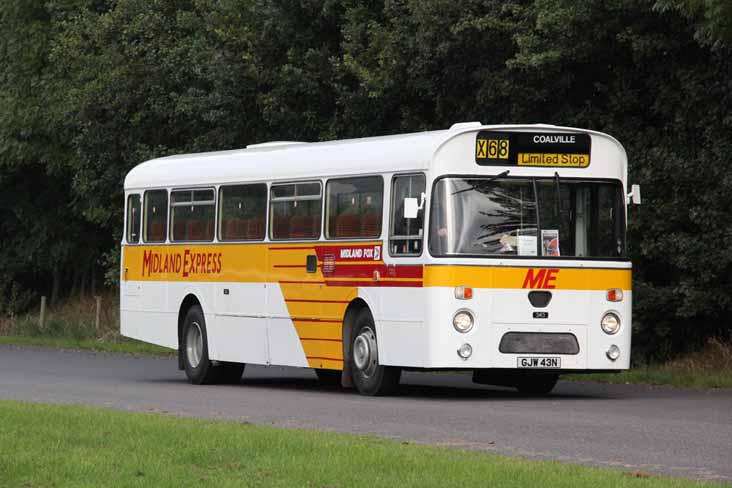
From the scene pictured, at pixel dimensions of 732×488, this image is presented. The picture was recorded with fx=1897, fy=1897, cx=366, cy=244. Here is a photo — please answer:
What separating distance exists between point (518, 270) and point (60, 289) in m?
36.7

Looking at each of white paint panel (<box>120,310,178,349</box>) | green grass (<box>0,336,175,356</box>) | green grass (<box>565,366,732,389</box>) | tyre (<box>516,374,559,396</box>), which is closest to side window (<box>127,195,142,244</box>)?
white paint panel (<box>120,310,178,349</box>)

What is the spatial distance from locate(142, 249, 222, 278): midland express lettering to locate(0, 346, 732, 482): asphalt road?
1.54 metres

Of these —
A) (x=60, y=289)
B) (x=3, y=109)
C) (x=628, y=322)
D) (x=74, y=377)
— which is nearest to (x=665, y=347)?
(x=628, y=322)

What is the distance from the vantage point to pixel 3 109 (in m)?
48.8

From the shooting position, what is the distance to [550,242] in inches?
824

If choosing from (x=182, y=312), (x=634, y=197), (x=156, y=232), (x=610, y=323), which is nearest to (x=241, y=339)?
(x=182, y=312)

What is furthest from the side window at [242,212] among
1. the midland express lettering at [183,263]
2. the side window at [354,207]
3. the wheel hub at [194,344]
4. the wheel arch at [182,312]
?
the side window at [354,207]

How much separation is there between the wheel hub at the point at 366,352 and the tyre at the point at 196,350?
383 cm

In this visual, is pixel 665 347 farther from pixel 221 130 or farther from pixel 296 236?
pixel 221 130

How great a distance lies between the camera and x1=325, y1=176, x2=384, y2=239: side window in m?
21.8

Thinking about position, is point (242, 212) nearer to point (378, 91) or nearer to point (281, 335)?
point (281, 335)

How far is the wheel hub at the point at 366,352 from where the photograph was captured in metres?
21.7

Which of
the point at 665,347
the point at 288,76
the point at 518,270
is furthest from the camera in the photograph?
the point at 288,76

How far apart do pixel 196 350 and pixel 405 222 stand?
562cm
